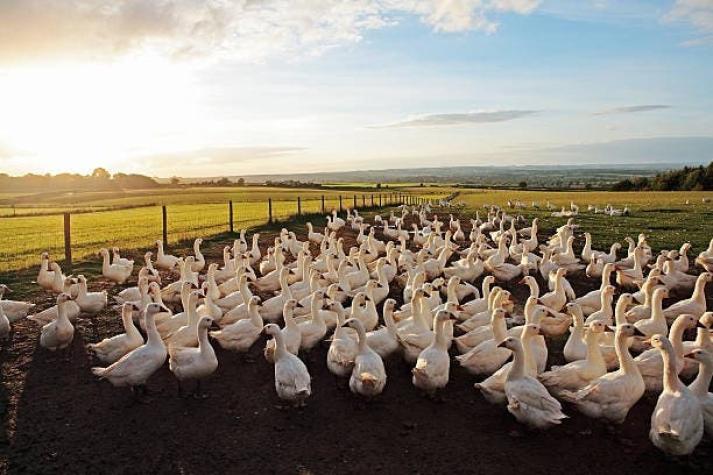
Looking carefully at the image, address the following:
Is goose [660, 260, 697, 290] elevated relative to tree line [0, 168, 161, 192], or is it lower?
lower

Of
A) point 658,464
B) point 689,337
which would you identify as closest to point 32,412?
point 658,464

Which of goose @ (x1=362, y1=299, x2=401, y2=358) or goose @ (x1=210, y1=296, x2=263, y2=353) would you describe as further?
goose @ (x1=210, y1=296, x2=263, y2=353)

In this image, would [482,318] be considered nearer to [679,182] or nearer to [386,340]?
[386,340]

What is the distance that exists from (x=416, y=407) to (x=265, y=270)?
8.78m

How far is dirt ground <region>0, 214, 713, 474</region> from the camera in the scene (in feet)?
20.5

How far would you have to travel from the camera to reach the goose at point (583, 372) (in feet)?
23.9

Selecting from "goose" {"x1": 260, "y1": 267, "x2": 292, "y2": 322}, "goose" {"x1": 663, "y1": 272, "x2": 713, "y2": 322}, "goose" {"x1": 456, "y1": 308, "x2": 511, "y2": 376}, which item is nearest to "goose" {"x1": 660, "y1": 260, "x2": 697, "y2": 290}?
"goose" {"x1": 663, "y1": 272, "x2": 713, "y2": 322}

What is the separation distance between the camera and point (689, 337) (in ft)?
34.0

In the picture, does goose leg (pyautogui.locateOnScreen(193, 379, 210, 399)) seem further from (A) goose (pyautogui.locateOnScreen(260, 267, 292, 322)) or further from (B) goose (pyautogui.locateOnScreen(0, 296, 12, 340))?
(B) goose (pyautogui.locateOnScreen(0, 296, 12, 340))

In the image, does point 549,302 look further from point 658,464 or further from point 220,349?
point 220,349

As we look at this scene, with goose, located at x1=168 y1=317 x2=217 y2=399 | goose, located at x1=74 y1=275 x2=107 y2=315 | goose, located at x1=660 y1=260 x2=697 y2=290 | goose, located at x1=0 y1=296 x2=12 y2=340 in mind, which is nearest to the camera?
goose, located at x1=168 y1=317 x2=217 y2=399

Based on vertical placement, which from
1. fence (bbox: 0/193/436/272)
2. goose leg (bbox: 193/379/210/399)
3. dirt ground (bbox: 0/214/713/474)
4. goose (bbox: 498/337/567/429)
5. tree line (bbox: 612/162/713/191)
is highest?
tree line (bbox: 612/162/713/191)

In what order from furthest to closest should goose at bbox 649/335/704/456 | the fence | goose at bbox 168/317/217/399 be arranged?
the fence < goose at bbox 168/317/217/399 < goose at bbox 649/335/704/456

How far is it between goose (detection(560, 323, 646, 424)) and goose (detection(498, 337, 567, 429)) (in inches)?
14.1
